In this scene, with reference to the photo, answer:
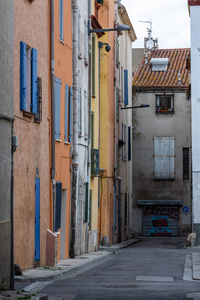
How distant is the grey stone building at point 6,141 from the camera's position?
11047 millimetres

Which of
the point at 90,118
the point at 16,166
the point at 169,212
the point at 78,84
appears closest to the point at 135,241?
the point at 169,212

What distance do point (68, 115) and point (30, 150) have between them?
5608 mm

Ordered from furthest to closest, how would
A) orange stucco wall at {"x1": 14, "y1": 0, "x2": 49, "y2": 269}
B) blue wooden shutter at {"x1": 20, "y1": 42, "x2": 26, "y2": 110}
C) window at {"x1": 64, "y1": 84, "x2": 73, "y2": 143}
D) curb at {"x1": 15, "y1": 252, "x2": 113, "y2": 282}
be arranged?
window at {"x1": 64, "y1": 84, "x2": 73, "y2": 143}, blue wooden shutter at {"x1": 20, "y1": 42, "x2": 26, "y2": 110}, orange stucco wall at {"x1": 14, "y1": 0, "x2": 49, "y2": 269}, curb at {"x1": 15, "y1": 252, "x2": 113, "y2": 282}

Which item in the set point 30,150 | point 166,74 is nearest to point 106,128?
point 30,150

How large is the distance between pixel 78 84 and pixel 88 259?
5908 millimetres

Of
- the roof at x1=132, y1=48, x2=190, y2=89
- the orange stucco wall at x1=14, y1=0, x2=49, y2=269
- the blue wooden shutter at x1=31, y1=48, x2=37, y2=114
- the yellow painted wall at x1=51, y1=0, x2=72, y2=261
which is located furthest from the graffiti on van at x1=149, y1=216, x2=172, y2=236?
the blue wooden shutter at x1=31, y1=48, x2=37, y2=114

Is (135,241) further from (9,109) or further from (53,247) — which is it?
(9,109)

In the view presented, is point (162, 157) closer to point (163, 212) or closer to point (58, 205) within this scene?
point (163, 212)

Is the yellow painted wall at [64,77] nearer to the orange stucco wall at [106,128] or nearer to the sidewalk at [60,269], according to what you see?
the sidewalk at [60,269]

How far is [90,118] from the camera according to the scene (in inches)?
1013

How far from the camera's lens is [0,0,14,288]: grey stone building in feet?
36.2

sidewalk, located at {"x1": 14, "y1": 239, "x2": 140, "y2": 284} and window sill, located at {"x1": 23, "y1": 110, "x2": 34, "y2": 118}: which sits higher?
window sill, located at {"x1": 23, "y1": 110, "x2": 34, "y2": 118}

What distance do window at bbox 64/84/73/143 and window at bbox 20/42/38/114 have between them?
4380 mm

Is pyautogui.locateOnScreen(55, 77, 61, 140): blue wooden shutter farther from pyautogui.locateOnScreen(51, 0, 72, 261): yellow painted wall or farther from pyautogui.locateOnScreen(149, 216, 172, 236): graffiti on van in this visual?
pyautogui.locateOnScreen(149, 216, 172, 236): graffiti on van
